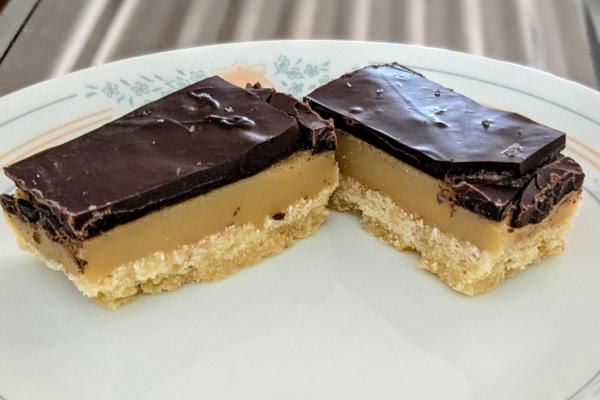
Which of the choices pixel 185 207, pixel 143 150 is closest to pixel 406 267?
pixel 185 207

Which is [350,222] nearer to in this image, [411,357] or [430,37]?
[411,357]

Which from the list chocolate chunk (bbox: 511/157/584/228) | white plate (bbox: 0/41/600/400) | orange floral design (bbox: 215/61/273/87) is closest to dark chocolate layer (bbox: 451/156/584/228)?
chocolate chunk (bbox: 511/157/584/228)

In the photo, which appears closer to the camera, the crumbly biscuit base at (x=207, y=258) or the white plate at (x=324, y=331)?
the white plate at (x=324, y=331)

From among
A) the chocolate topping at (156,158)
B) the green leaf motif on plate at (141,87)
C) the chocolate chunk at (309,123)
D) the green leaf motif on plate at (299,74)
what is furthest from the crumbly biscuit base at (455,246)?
the green leaf motif on plate at (141,87)

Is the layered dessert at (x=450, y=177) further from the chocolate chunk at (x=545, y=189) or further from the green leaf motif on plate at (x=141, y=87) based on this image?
the green leaf motif on plate at (x=141, y=87)

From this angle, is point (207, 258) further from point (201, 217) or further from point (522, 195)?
point (522, 195)

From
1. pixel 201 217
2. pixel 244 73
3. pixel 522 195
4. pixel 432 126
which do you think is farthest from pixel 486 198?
pixel 244 73
